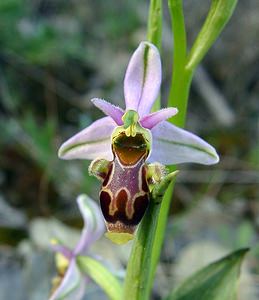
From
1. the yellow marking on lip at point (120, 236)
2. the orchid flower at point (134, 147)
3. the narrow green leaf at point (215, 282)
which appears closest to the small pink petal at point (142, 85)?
the orchid flower at point (134, 147)

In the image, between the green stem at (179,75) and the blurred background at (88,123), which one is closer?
the green stem at (179,75)

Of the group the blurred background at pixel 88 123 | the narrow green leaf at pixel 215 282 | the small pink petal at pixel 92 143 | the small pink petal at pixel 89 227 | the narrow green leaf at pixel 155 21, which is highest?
the blurred background at pixel 88 123

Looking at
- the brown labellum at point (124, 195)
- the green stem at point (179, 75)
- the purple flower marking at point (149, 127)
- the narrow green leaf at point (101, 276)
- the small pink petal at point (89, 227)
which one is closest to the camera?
the brown labellum at point (124, 195)

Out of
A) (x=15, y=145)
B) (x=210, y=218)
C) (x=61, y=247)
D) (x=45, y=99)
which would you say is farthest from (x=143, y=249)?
(x=45, y=99)

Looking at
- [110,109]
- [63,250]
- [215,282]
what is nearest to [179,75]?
[110,109]

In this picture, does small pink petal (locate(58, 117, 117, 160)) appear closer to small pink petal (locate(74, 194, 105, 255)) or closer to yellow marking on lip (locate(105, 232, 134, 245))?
yellow marking on lip (locate(105, 232, 134, 245))

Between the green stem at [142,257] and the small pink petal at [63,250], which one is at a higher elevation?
the small pink petal at [63,250]

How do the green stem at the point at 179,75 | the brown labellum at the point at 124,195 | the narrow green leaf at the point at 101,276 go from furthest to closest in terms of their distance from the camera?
the narrow green leaf at the point at 101,276 < the green stem at the point at 179,75 < the brown labellum at the point at 124,195

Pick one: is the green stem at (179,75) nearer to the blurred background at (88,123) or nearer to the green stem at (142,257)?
the green stem at (142,257)
